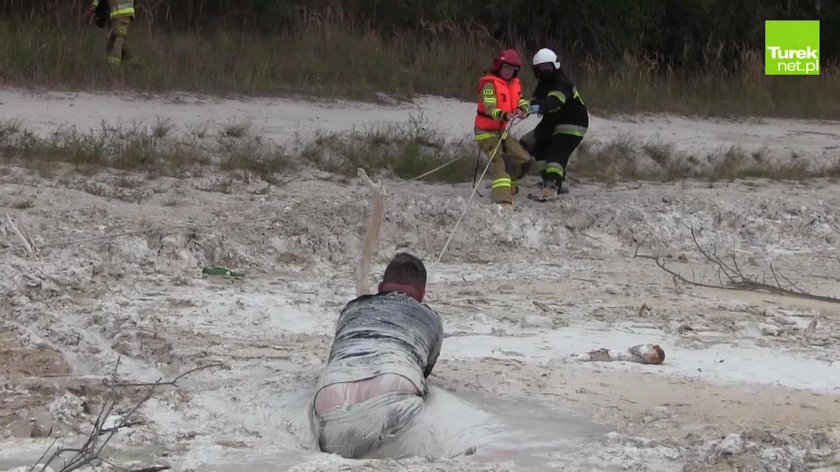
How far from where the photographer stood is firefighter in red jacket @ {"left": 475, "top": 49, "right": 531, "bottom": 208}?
1088 centimetres

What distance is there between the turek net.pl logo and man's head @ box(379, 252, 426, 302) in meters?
14.1

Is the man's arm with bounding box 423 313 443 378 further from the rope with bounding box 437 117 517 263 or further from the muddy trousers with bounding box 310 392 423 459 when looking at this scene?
the rope with bounding box 437 117 517 263

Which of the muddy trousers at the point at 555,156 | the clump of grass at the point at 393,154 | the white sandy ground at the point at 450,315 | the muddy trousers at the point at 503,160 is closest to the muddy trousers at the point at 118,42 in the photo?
the white sandy ground at the point at 450,315

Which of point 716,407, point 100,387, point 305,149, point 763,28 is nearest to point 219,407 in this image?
point 100,387

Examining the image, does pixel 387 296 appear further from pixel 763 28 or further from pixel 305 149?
pixel 763 28

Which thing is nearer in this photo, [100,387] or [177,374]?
[100,387]

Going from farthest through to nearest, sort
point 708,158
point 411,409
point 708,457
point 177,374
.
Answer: point 708,158 < point 177,374 < point 411,409 < point 708,457

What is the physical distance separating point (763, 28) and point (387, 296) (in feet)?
52.2

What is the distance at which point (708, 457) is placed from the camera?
5.10m

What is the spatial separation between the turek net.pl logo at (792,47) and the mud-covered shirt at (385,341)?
14304 millimetres

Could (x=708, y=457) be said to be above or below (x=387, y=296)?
below

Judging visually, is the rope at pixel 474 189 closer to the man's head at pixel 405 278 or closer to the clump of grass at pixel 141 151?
the clump of grass at pixel 141 151

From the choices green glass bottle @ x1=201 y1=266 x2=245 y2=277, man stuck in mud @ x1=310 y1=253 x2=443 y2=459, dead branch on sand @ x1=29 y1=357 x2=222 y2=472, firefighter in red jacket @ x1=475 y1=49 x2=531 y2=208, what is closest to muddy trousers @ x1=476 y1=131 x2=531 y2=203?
firefighter in red jacket @ x1=475 y1=49 x2=531 y2=208

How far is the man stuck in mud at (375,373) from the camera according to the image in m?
5.45
